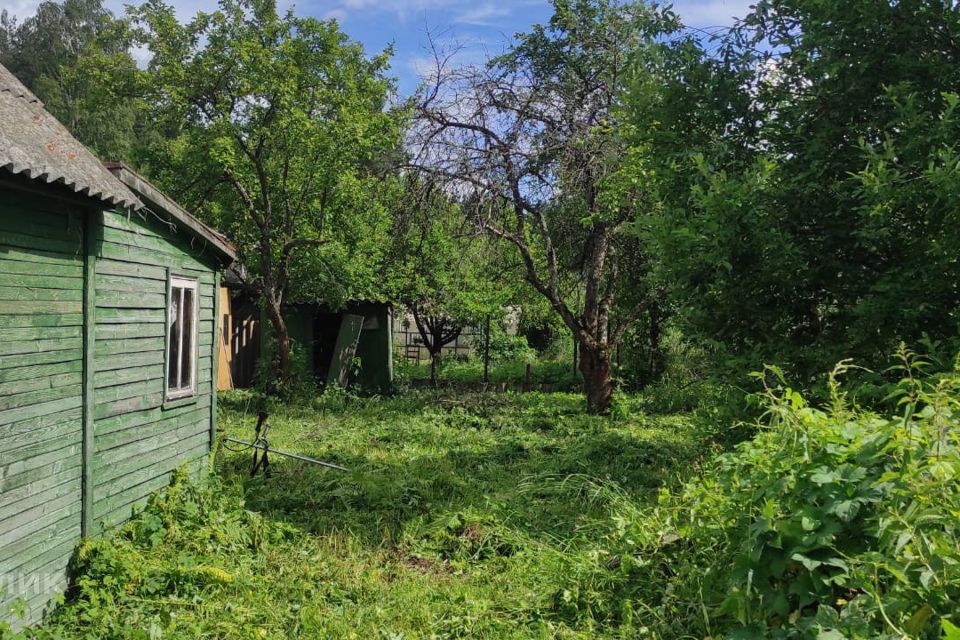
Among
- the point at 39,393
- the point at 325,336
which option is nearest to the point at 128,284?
the point at 39,393

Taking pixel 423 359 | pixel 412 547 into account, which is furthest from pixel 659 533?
pixel 423 359

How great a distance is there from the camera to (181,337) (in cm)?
645

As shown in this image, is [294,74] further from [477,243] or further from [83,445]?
[83,445]

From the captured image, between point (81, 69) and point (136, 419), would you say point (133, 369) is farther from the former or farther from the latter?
point (81, 69)

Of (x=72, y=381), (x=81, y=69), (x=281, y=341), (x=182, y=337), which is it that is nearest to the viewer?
(x=72, y=381)

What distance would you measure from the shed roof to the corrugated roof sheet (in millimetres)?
187

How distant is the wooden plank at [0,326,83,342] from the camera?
4046 millimetres

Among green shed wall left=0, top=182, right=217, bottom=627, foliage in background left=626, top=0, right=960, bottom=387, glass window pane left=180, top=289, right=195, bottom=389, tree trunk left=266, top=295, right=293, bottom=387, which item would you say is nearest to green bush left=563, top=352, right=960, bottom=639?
foliage in background left=626, top=0, right=960, bottom=387

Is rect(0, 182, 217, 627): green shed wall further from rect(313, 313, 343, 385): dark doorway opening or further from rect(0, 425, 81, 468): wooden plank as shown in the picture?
rect(313, 313, 343, 385): dark doorway opening

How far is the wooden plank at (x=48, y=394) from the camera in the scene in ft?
13.2

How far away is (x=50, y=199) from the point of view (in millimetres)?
4473

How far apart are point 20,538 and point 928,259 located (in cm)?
693

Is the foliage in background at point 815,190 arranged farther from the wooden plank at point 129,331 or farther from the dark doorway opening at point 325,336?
the dark doorway opening at point 325,336

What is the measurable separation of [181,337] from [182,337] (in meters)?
0.05
